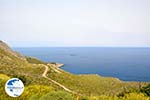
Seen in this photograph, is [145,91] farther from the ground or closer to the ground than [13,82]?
closer to the ground

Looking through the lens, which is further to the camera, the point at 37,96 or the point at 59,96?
the point at 37,96

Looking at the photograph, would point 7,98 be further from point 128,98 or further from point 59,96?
point 128,98

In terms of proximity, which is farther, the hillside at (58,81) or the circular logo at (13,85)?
the hillside at (58,81)

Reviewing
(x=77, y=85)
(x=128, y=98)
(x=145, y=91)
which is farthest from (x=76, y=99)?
(x=77, y=85)

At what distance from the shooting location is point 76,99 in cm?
2169

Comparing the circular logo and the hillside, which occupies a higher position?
the circular logo

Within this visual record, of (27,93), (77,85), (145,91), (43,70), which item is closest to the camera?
(27,93)

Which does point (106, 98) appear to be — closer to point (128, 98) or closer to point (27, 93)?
point (128, 98)

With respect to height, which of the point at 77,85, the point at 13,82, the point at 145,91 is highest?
the point at 13,82

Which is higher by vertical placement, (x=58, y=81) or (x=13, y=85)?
(x=13, y=85)

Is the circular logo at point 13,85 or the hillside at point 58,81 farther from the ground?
the circular logo at point 13,85

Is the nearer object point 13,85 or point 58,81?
point 13,85

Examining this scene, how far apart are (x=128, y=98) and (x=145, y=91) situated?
25.2 ft

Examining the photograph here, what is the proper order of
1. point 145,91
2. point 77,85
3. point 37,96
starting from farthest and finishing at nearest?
point 77,85, point 145,91, point 37,96
